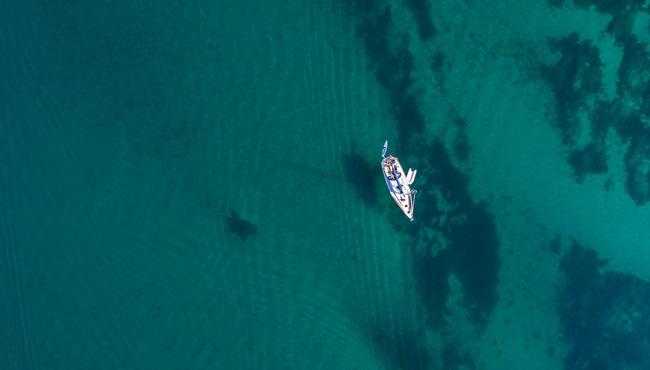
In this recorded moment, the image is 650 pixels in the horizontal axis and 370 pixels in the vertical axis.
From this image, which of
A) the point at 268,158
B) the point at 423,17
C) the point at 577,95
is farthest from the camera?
the point at 577,95

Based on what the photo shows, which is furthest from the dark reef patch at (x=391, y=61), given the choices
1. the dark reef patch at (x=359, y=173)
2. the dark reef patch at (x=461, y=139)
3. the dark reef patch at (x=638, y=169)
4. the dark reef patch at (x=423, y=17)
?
the dark reef patch at (x=638, y=169)

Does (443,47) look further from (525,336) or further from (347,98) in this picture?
(525,336)

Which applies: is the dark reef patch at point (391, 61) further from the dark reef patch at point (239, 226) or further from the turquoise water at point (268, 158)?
the dark reef patch at point (239, 226)

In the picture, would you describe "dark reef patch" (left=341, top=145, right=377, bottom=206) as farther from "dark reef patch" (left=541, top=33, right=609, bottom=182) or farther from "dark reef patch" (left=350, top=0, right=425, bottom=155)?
"dark reef patch" (left=541, top=33, right=609, bottom=182)

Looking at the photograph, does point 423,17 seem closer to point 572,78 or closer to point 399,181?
point 572,78

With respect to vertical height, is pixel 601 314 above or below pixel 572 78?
below

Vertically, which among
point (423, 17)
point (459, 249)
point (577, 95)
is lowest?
point (459, 249)

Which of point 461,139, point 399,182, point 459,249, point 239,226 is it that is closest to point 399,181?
point 399,182
